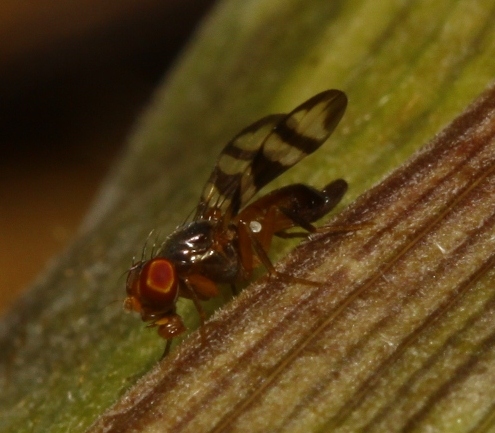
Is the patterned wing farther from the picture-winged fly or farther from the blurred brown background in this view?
the blurred brown background

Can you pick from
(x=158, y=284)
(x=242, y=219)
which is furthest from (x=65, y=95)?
(x=158, y=284)

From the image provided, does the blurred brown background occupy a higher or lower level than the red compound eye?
higher

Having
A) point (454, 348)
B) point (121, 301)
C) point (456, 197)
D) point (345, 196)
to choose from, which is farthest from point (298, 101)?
point (454, 348)

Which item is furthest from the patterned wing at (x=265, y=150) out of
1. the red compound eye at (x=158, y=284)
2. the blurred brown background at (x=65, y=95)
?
the blurred brown background at (x=65, y=95)

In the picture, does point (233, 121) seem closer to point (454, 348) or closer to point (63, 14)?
point (454, 348)

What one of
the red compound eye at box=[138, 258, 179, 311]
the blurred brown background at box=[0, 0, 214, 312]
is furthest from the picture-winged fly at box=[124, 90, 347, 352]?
the blurred brown background at box=[0, 0, 214, 312]

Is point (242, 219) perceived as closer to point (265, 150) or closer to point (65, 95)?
point (265, 150)
